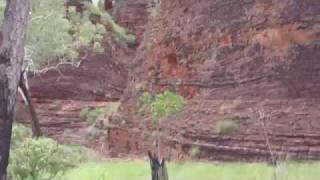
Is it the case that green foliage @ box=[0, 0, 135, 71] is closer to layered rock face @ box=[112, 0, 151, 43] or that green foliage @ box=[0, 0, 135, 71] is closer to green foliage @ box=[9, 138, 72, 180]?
layered rock face @ box=[112, 0, 151, 43]

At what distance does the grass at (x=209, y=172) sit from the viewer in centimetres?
1155

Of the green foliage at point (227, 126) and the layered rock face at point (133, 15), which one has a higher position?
the layered rock face at point (133, 15)

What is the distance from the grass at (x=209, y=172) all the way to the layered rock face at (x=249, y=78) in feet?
2.16

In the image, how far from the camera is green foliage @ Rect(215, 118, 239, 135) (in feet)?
47.1

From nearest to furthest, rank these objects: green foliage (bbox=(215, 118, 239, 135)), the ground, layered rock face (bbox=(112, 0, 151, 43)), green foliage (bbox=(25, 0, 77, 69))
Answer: the ground, green foliage (bbox=(215, 118, 239, 135)), green foliage (bbox=(25, 0, 77, 69)), layered rock face (bbox=(112, 0, 151, 43))

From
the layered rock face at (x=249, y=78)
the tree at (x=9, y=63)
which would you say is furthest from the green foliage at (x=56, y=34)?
the tree at (x=9, y=63)

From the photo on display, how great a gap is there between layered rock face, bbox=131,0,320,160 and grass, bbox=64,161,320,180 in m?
0.66

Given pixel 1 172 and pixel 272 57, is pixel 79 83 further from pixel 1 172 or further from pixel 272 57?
pixel 1 172

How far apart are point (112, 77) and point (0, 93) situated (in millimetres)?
22540

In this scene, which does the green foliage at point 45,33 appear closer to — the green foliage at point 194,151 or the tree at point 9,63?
the green foliage at point 194,151

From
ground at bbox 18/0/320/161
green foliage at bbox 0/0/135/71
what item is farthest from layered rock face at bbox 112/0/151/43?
A: ground at bbox 18/0/320/161

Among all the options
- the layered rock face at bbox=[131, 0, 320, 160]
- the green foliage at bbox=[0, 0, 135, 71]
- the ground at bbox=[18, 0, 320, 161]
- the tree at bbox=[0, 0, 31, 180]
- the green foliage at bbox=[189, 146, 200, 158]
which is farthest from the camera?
the green foliage at bbox=[0, 0, 135, 71]

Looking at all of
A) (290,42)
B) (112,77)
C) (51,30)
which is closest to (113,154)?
(51,30)

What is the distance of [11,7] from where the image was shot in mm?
8344
